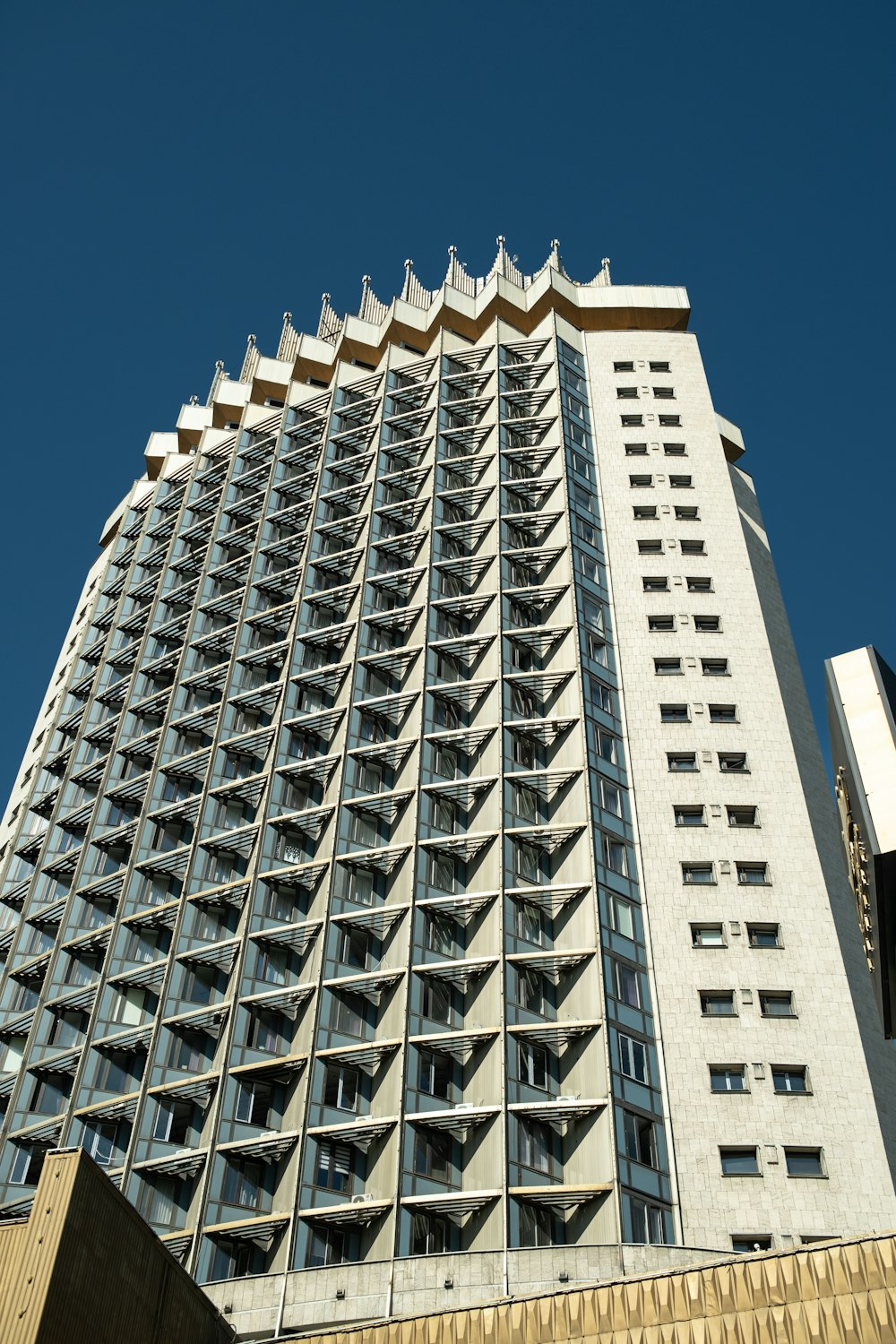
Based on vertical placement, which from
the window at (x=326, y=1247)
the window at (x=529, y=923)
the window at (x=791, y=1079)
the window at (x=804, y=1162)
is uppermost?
the window at (x=529, y=923)

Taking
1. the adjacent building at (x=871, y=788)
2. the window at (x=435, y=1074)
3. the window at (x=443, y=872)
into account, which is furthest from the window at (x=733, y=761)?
the adjacent building at (x=871, y=788)

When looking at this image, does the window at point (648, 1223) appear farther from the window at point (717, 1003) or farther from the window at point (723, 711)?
the window at point (723, 711)

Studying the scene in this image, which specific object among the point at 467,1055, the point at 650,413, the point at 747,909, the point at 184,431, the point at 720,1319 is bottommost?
the point at 720,1319

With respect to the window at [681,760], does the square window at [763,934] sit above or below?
below

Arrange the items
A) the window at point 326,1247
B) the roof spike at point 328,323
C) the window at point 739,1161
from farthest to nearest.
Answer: the roof spike at point 328,323 → the window at point 739,1161 → the window at point 326,1247

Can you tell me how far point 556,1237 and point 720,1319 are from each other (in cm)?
1376

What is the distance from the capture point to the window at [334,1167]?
39.9 metres

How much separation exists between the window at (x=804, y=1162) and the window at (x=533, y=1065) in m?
7.09

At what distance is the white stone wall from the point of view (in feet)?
125

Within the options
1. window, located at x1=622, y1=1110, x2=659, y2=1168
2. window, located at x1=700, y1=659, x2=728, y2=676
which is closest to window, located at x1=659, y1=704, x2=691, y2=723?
window, located at x1=700, y1=659, x2=728, y2=676

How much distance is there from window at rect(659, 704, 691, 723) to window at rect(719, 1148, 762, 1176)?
16973 mm

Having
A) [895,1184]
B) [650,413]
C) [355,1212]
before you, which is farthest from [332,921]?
[650,413]

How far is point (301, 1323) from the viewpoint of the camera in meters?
36.7

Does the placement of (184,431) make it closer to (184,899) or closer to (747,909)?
(184,899)
